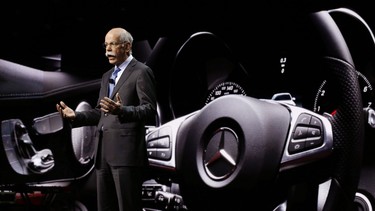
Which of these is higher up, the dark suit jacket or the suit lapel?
the suit lapel

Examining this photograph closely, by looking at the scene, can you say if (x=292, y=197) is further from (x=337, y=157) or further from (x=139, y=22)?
(x=139, y=22)

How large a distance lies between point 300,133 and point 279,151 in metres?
0.09

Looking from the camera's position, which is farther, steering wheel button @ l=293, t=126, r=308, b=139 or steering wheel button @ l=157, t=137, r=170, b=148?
steering wheel button @ l=157, t=137, r=170, b=148

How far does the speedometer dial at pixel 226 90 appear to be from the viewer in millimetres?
2256

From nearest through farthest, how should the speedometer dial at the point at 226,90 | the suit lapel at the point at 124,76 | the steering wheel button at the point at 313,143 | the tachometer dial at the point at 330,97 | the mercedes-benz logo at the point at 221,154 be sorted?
the steering wheel button at the point at 313,143 → the mercedes-benz logo at the point at 221,154 → the tachometer dial at the point at 330,97 → the suit lapel at the point at 124,76 → the speedometer dial at the point at 226,90

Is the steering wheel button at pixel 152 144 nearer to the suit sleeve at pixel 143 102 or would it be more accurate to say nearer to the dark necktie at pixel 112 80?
the suit sleeve at pixel 143 102

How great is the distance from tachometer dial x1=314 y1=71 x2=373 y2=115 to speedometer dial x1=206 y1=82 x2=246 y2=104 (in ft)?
1.46

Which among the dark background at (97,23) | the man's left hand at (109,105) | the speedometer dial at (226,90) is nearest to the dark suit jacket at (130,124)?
the man's left hand at (109,105)

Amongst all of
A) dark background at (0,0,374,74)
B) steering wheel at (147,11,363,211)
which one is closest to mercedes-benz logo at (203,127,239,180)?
steering wheel at (147,11,363,211)

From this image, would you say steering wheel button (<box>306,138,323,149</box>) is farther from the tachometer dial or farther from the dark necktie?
the dark necktie

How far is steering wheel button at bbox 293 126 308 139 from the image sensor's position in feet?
5.09

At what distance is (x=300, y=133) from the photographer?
61.4 inches

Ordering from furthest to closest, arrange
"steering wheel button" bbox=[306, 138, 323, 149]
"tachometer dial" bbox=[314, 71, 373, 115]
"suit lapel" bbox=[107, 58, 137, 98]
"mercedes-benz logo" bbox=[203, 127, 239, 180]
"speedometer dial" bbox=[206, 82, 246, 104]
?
"speedometer dial" bbox=[206, 82, 246, 104], "suit lapel" bbox=[107, 58, 137, 98], "tachometer dial" bbox=[314, 71, 373, 115], "mercedes-benz logo" bbox=[203, 127, 239, 180], "steering wheel button" bbox=[306, 138, 323, 149]

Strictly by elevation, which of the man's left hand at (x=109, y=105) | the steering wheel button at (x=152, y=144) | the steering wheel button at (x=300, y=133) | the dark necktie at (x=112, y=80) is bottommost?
the steering wheel button at (x=152, y=144)
